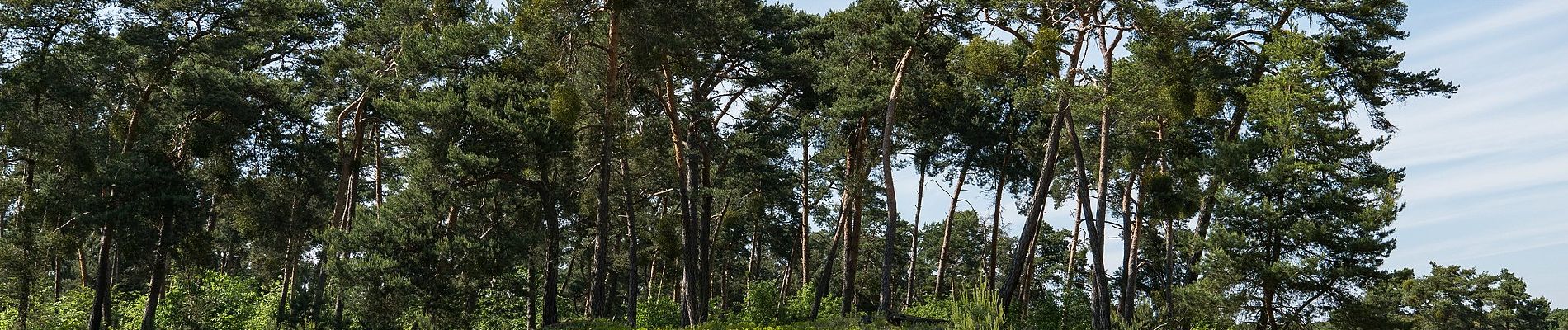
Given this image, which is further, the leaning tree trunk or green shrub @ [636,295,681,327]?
green shrub @ [636,295,681,327]

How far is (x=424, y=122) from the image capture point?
19766 mm

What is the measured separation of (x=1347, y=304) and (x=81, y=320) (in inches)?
1049

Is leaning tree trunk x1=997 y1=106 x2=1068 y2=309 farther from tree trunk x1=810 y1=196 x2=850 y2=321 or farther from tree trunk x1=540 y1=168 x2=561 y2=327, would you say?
tree trunk x1=540 y1=168 x2=561 y2=327

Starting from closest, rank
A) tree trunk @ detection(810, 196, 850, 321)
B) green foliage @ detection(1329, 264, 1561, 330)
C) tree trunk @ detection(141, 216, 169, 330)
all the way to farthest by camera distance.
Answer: tree trunk @ detection(810, 196, 850, 321) → tree trunk @ detection(141, 216, 169, 330) → green foliage @ detection(1329, 264, 1561, 330)

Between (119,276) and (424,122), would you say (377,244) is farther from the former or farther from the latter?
(119,276)

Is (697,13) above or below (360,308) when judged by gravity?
above

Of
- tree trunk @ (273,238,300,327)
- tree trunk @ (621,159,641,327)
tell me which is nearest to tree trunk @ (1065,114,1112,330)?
tree trunk @ (621,159,641,327)

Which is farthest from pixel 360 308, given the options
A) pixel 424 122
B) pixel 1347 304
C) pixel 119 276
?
pixel 119 276

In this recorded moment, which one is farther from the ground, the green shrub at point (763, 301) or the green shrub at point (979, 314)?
the green shrub at point (763, 301)

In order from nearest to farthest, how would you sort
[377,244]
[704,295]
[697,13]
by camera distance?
[377,244] < [697,13] < [704,295]

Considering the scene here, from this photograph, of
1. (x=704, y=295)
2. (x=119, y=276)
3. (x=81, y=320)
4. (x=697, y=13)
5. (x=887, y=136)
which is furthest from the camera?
(x=119, y=276)

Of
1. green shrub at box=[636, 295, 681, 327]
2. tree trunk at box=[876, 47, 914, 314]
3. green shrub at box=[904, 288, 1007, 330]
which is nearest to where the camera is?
green shrub at box=[904, 288, 1007, 330]

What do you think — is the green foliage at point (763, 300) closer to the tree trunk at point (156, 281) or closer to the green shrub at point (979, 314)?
the tree trunk at point (156, 281)

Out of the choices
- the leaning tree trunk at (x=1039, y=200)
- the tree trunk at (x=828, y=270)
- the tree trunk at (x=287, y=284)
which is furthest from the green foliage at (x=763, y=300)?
the tree trunk at (x=287, y=284)
